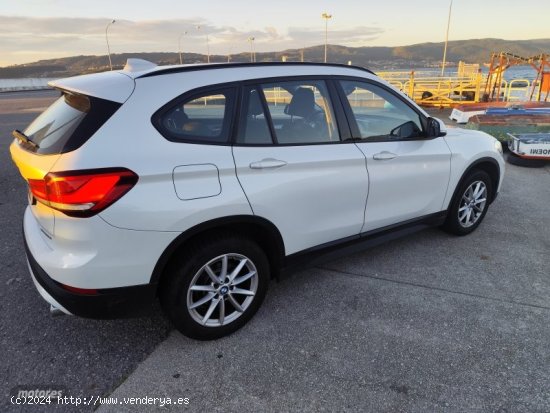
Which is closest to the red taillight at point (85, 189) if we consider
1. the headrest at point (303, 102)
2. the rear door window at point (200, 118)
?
the rear door window at point (200, 118)

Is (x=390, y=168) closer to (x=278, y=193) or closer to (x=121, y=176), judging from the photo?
(x=278, y=193)

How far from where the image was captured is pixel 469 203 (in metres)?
4.30

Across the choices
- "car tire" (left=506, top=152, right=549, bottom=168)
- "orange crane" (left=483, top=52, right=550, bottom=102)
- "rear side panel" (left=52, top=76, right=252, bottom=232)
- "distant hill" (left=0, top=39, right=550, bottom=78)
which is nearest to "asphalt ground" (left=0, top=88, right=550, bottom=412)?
"rear side panel" (left=52, top=76, right=252, bottom=232)

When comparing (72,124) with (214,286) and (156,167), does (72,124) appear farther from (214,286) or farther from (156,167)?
(214,286)

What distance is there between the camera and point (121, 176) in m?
2.14

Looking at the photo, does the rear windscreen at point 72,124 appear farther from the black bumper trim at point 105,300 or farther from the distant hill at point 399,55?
the distant hill at point 399,55

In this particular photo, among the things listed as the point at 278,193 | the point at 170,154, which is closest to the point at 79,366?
the point at 170,154

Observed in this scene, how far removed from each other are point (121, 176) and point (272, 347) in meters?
1.50

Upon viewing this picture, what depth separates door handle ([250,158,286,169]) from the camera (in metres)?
2.60

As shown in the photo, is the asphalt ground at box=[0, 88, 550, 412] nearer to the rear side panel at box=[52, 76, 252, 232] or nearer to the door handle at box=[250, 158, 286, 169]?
the rear side panel at box=[52, 76, 252, 232]

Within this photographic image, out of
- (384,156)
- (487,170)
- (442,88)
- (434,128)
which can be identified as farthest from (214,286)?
(442,88)

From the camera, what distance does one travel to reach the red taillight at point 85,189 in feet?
6.82

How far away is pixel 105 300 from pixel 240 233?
92 centimetres

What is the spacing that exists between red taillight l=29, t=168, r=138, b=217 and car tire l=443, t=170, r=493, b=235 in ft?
10.9
